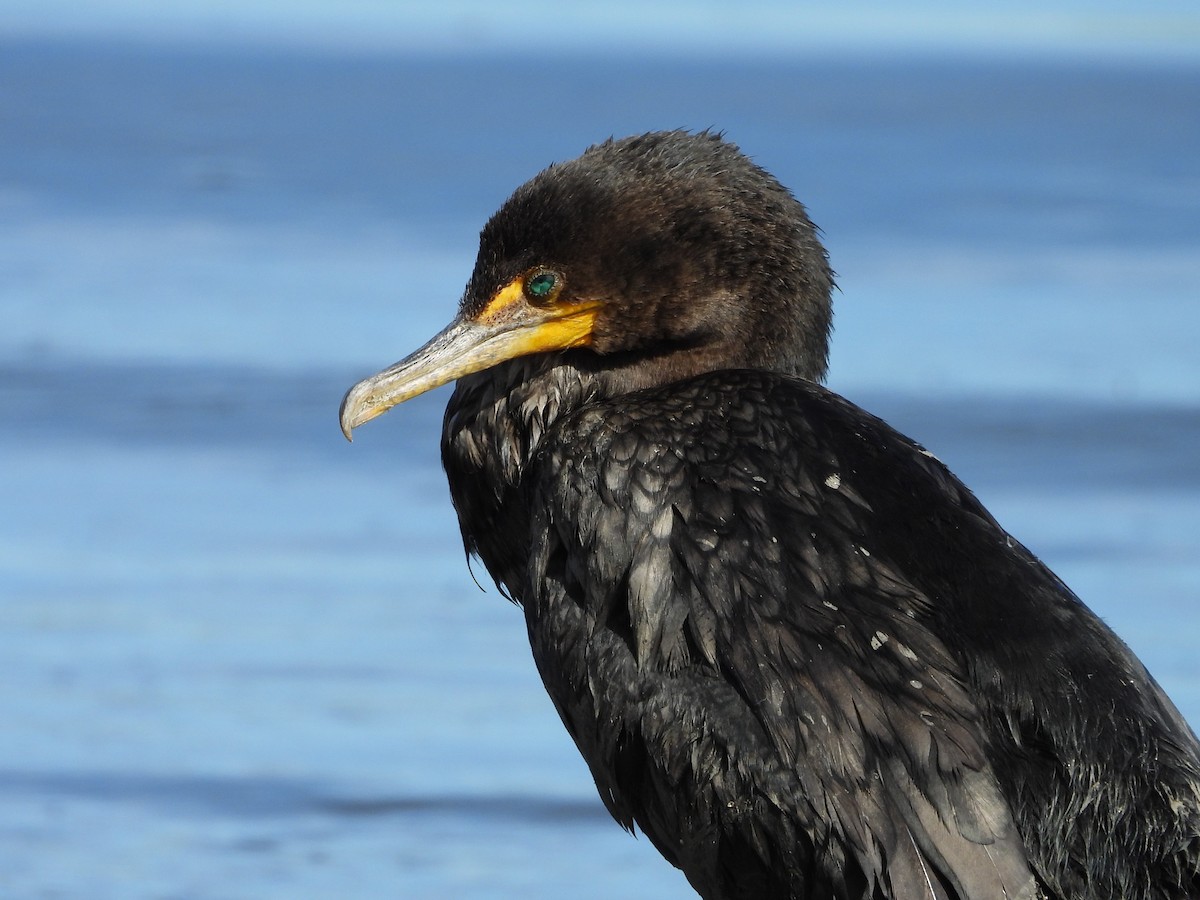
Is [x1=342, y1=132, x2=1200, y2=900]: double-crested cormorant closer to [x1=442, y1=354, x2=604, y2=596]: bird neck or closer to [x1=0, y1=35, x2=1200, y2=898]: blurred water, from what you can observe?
[x1=442, y1=354, x2=604, y2=596]: bird neck

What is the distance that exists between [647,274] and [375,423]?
458 cm

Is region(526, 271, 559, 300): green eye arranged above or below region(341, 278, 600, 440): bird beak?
above

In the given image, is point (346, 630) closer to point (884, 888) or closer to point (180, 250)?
point (884, 888)

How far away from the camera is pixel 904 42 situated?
71.1 ft

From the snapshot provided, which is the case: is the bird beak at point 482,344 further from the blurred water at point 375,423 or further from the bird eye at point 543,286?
the blurred water at point 375,423

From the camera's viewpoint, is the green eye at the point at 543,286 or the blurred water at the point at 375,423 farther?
the blurred water at the point at 375,423

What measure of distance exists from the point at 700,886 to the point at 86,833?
2066 millimetres

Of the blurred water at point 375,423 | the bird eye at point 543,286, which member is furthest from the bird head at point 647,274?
the blurred water at point 375,423

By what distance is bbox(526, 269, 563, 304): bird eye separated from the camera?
190 inches

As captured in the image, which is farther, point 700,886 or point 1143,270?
point 1143,270

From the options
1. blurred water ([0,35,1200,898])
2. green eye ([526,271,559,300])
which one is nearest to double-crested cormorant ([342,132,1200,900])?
green eye ([526,271,559,300])

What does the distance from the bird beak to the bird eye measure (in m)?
0.02

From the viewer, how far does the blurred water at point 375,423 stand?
6055mm

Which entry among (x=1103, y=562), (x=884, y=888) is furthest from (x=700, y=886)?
(x=1103, y=562)
